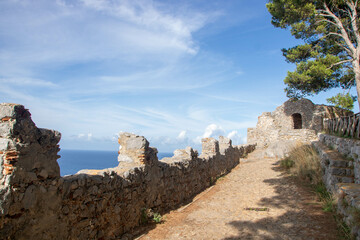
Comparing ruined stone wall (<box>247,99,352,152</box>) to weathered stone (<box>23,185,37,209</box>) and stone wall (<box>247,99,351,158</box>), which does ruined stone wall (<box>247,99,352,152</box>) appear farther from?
weathered stone (<box>23,185,37,209</box>)

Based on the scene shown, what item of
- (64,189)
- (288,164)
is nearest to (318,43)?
(288,164)

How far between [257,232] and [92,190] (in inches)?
142

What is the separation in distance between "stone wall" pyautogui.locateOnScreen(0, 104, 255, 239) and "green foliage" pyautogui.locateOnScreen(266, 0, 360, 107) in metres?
13.8

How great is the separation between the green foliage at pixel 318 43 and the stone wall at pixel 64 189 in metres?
13.8

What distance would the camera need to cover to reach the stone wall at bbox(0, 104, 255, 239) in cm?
316

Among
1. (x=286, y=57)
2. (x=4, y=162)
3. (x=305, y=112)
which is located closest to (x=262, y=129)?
(x=305, y=112)

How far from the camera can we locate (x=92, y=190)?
4410 millimetres

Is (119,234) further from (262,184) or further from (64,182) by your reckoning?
(262,184)

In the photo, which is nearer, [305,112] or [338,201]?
[338,201]

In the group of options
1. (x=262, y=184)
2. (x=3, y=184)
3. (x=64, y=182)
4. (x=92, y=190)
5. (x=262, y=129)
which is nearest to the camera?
(x=3, y=184)

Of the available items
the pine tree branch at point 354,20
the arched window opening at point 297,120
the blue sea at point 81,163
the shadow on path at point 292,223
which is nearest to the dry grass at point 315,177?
the shadow on path at point 292,223

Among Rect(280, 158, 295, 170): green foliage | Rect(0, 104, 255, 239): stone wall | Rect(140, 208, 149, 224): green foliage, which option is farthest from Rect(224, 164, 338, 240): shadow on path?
Rect(280, 158, 295, 170): green foliage

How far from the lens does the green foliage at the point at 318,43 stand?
15516 millimetres

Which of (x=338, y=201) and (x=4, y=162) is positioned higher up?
(x=4, y=162)
